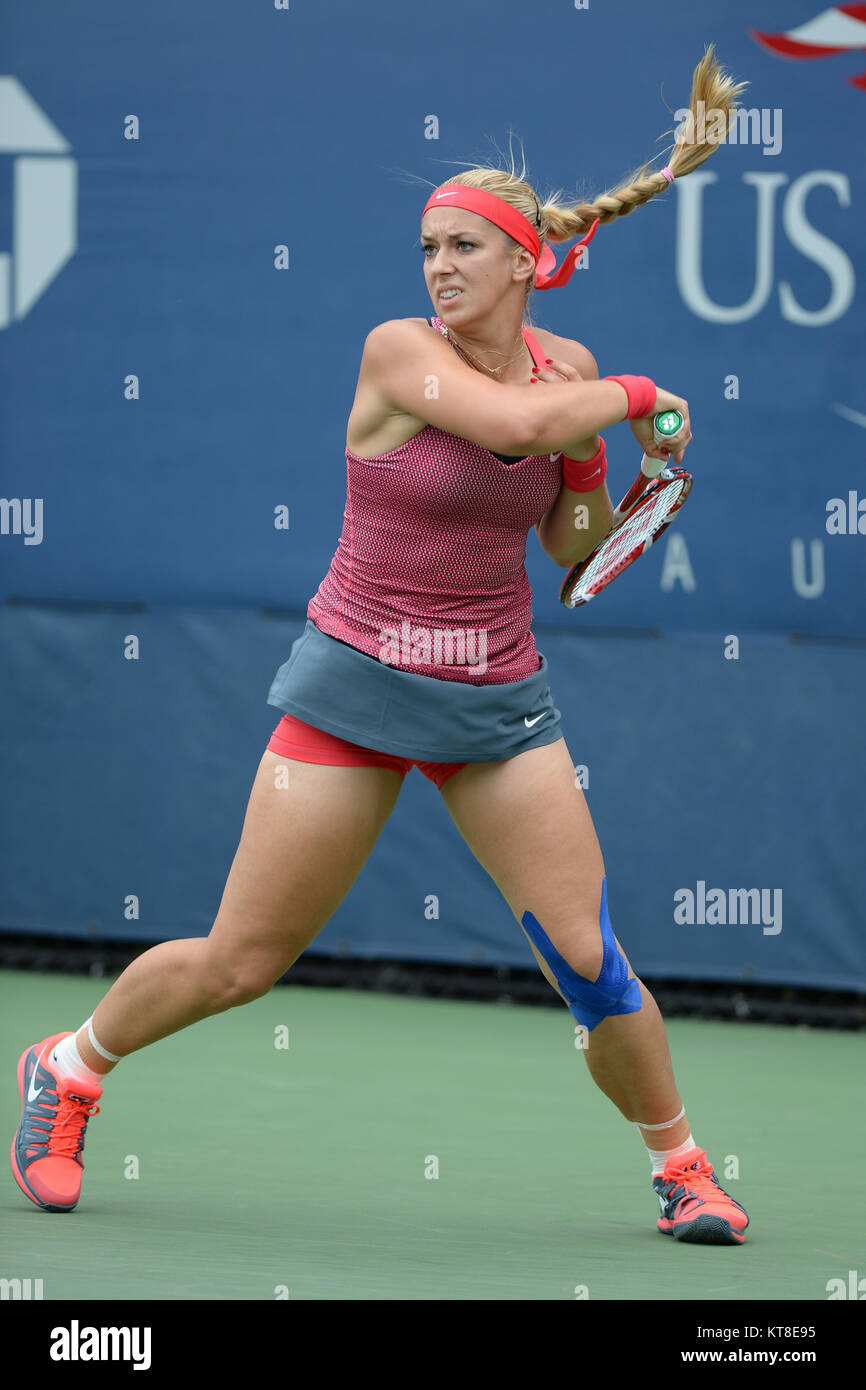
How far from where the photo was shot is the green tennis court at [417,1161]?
3.29 m

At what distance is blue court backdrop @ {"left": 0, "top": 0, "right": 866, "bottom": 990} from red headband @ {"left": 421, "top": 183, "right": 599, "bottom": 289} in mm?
2921

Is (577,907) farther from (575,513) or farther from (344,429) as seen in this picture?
(344,429)

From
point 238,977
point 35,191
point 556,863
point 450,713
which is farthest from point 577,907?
point 35,191

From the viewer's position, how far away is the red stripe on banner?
655 cm

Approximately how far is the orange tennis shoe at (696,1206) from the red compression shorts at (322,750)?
36.8 inches

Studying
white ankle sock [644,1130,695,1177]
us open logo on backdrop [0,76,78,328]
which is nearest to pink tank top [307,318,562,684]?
white ankle sock [644,1130,695,1177]

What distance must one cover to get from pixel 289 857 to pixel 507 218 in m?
1.23

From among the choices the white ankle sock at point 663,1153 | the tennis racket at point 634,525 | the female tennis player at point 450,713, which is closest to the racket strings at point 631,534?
the tennis racket at point 634,525

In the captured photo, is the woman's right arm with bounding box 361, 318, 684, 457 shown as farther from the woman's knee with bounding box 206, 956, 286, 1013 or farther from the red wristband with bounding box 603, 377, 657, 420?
the woman's knee with bounding box 206, 956, 286, 1013

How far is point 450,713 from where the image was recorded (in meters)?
3.61

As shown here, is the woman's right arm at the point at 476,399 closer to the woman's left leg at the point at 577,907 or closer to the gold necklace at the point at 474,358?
the gold necklace at the point at 474,358
